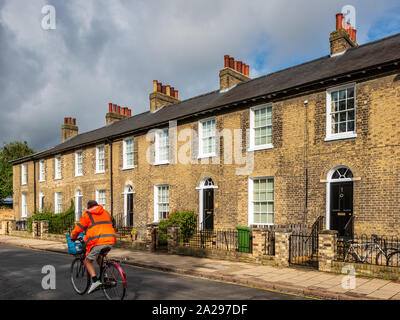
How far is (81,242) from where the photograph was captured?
317 inches

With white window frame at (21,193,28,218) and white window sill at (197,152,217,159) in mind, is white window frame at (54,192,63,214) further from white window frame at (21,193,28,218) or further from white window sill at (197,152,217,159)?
white window sill at (197,152,217,159)

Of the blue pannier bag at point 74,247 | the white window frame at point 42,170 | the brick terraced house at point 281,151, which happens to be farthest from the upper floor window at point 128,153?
the blue pannier bag at point 74,247

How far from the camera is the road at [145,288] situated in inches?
293

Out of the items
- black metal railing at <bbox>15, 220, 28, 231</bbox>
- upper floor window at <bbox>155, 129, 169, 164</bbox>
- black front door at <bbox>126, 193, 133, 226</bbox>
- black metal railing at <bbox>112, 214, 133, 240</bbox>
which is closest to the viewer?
upper floor window at <bbox>155, 129, 169, 164</bbox>

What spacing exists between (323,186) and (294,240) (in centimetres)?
224

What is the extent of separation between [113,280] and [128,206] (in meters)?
15.4

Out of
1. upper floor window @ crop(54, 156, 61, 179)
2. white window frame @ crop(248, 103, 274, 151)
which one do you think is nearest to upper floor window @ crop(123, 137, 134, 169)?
upper floor window @ crop(54, 156, 61, 179)

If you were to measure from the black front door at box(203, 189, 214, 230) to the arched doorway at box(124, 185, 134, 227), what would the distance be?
6300 mm

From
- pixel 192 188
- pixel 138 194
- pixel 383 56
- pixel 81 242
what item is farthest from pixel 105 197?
pixel 383 56

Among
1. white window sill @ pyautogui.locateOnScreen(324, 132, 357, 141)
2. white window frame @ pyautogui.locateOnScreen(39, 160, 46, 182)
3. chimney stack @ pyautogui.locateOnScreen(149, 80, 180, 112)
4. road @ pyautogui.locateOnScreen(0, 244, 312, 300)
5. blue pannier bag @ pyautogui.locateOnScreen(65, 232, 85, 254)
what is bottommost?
road @ pyautogui.locateOnScreen(0, 244, 312, 300)

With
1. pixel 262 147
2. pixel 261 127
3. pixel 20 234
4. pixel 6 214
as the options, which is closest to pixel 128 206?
pixel 20 234

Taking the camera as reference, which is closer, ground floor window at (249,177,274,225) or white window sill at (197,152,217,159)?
ground floor window at (249,177,274,225)

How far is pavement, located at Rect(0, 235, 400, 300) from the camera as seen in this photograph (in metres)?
7.79
